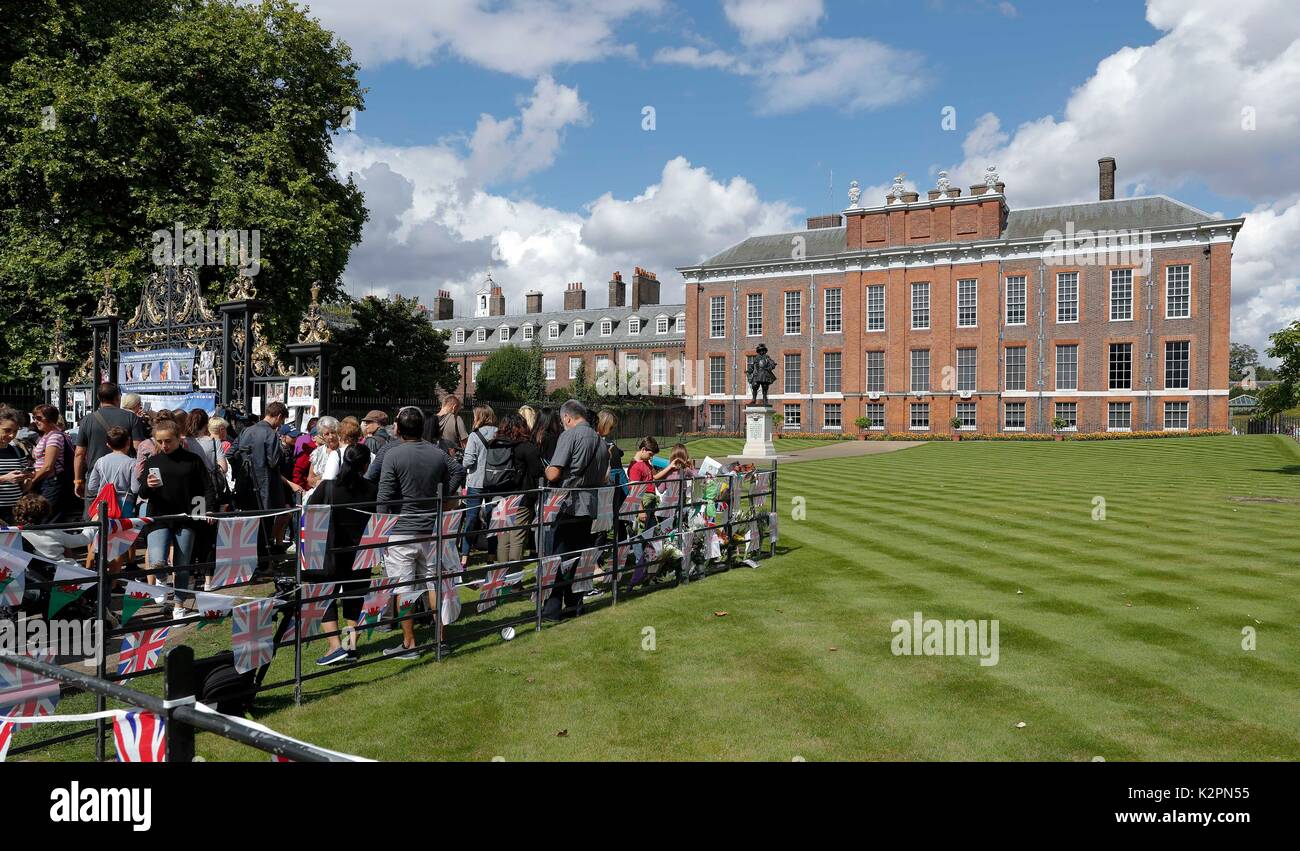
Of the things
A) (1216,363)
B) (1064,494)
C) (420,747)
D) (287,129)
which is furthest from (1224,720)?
(1216,363)

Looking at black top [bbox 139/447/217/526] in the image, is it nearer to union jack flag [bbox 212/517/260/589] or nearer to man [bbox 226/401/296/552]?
man [bbox 226/401/296/552]

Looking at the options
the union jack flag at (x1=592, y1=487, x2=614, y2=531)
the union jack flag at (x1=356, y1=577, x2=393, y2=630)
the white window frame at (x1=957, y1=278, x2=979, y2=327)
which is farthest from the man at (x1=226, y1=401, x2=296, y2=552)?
the white window frame at (x1=957, y1=278, x2=979, y2=327)

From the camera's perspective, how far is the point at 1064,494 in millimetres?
19516

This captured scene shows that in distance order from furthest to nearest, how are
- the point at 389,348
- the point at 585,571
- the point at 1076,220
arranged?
1. the point at 1076,220
2. the point at 389,348
3. the point at 585,571

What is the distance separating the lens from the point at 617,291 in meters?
74.6


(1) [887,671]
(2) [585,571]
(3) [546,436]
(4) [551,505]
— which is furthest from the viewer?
(3) [546,436]

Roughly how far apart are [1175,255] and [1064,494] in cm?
3405

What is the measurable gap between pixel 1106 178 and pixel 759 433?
108 feet

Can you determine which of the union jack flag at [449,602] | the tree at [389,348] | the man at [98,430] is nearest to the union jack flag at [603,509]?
the union jack flag at [449,602]

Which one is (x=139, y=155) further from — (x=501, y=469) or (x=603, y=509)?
(x=603, y=509)

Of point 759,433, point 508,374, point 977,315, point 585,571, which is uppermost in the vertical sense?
point 977,315

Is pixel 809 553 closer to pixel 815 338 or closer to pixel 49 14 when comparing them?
pixel 49 14

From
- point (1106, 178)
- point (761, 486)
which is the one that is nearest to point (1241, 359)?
point (1106, 178)

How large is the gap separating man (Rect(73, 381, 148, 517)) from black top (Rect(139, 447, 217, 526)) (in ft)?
6.28
